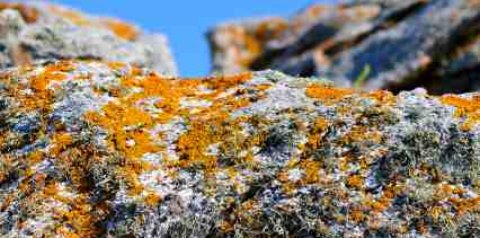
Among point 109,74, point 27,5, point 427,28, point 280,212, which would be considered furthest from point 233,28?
point 280,212

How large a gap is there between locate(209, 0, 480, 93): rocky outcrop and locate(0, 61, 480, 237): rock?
7.58 metres

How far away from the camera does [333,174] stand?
7.75 m

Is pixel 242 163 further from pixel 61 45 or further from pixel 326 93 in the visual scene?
pixel 61 45

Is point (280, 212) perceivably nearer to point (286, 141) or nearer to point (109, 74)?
point (286, 141)

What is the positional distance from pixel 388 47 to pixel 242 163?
14683 millimetres

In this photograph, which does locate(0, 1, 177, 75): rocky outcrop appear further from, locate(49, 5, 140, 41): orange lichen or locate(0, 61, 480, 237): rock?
locate(0, 61, 480, 237): rock

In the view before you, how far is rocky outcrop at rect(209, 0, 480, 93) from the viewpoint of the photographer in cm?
2047

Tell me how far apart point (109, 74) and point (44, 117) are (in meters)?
1.00

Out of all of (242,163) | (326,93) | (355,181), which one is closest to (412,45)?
(326,93)

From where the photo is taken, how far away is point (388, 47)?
22266 millimetres

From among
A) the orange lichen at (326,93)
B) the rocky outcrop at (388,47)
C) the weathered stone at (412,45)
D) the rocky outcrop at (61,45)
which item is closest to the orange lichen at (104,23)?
the rocky outcrop at (61,45)

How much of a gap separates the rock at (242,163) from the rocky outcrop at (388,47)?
24.9 ft

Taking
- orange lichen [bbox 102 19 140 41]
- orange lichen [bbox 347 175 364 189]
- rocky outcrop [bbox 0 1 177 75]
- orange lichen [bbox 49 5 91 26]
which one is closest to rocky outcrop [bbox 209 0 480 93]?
rocky outcrop [bbox 0 1 177 75]

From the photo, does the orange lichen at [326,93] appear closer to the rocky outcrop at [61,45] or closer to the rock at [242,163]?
the rock at [242,163]
